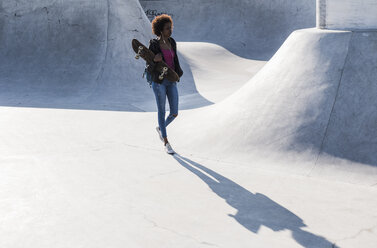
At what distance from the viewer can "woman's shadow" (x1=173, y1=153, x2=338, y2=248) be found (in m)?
3.43

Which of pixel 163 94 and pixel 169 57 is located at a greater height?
pixel 169 57

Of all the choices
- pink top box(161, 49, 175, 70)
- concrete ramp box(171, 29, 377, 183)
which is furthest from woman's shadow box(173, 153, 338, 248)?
pink top box(161, 49, 175, 70)

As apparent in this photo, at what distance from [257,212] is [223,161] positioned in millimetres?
1598

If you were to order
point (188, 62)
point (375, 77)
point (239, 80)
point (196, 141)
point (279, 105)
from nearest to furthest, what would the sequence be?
point (375, 77) → point (279, 105) → point (196, 141) → point (239, 80) → point (188, 62)

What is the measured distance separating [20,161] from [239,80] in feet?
26.6

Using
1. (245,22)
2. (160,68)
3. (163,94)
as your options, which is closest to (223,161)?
(163,94)

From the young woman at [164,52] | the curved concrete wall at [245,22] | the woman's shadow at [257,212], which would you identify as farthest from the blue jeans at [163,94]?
the curved concrete wall at [245,22]

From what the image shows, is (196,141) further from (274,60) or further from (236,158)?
(274,60)

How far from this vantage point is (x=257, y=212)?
3.93 m

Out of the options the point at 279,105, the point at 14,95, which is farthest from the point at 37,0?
the point at 279,105

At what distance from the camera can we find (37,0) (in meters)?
12.6

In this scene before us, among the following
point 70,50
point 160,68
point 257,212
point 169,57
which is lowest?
point 70,50

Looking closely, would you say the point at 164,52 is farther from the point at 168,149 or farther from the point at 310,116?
the point at 310,116

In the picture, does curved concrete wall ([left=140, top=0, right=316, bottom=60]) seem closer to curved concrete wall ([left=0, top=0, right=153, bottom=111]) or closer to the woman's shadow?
curved concrete wall ([left=0, top=0, right=153, bottom=111])
